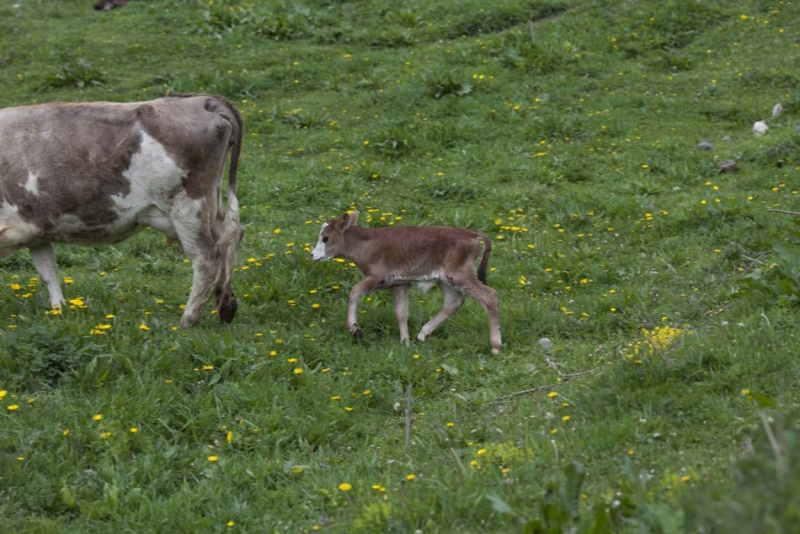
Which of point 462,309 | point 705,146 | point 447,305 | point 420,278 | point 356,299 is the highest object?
point 420,278

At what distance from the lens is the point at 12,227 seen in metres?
8.73

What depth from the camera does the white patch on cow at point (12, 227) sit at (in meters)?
8.72

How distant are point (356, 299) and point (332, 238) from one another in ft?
2.44

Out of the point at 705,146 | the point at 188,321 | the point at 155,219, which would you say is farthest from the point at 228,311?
the point at 705,146

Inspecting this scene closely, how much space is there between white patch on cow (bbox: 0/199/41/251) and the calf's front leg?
2.78 metres

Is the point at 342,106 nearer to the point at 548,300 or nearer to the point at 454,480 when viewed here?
the point at 548,300

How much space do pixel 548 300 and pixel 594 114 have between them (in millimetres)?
5880

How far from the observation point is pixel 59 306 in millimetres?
8836

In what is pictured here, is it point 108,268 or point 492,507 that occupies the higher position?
point 492,507

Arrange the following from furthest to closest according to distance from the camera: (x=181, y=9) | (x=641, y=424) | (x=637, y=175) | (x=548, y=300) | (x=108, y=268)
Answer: (x=181, y=9) → (x=637, y=175) → (x=108, y=268) → (x=548, y=300) → (x=641, y=424)

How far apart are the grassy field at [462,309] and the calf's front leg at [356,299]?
157 millimetres

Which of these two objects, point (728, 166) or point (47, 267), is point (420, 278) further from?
point (728, 166)

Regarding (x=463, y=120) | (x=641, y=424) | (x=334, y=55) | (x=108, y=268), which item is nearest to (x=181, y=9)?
(x=334, y=55)

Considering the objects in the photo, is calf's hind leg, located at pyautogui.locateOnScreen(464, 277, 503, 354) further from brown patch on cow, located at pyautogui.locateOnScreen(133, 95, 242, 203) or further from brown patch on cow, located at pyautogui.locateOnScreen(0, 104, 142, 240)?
brown patch on cow, located at pyautogui.locateOnScreen(0, 104, 142, 240)
